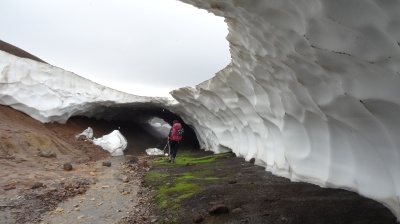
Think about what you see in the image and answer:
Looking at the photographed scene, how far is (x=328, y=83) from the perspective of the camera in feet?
16.5

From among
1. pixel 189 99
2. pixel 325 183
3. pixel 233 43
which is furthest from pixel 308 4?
pixel 189 99

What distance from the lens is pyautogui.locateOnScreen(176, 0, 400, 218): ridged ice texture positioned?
3.66 m

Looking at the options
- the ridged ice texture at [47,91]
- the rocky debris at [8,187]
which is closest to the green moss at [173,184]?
the rocky debris at [8,187]

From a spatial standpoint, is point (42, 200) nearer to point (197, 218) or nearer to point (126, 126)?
point (197, 218)

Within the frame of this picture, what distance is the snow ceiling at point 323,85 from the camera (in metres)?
3.68

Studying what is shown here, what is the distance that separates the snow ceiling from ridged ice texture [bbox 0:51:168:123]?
34.3 feet

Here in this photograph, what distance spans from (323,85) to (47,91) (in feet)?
51.3

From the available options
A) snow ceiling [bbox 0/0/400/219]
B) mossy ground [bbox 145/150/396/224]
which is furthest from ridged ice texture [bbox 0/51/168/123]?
mossy ground [bbox 145/150/396/224]

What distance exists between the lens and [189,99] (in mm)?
17281

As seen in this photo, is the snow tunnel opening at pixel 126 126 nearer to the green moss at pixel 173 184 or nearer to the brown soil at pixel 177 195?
the brown soil at pixel 177 195

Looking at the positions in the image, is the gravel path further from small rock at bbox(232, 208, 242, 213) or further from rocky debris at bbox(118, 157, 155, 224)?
small rock at bbox(232, 208, 242, 213)

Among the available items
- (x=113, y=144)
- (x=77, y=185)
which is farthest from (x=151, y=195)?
(x=113, y=144)

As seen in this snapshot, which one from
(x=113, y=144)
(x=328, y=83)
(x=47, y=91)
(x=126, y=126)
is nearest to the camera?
(x=328, y=83)

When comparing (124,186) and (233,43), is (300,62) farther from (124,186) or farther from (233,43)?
(124,186)
